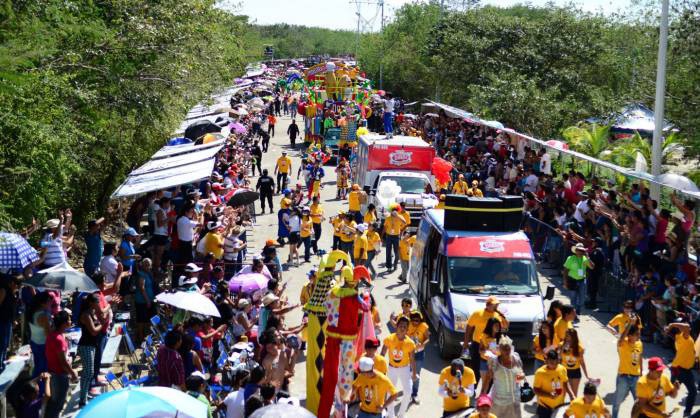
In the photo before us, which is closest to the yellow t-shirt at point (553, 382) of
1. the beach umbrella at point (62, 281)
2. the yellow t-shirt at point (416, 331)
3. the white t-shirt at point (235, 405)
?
the yellow t-shirt at point (416, 331)

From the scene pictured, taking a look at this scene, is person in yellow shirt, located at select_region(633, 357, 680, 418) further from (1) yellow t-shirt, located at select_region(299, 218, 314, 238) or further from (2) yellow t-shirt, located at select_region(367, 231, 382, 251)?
(1) yellow t-shirt, located at select_region(299, 218, 314, 238)

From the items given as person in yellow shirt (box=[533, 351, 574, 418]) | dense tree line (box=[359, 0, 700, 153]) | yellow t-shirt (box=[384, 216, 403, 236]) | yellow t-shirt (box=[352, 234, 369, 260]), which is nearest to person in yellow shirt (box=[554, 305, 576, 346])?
person in yellow shirt (box=[533, 351, 574, 418])

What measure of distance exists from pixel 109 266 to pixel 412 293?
6142 millimetres

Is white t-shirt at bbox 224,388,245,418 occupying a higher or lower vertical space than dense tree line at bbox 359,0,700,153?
lower

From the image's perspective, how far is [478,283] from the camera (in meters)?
15.0

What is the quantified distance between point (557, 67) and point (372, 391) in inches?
1407

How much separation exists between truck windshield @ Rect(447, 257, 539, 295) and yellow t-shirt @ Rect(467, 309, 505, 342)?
2.01 meters

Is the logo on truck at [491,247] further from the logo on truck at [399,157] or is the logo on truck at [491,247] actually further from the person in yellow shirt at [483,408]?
the logo on truck at [399,157]

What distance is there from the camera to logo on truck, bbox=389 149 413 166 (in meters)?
26.1

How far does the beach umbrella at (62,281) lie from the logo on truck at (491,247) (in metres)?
6.31

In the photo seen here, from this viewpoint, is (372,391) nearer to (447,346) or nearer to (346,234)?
(447,346)

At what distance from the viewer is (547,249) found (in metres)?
22.2

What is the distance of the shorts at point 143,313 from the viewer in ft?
47.3

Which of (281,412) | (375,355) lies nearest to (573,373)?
(375,355)
